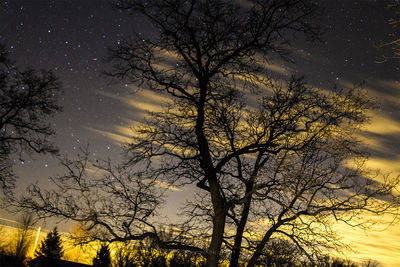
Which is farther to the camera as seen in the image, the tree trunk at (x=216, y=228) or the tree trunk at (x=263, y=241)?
the tree trunk at (x=263, y=241)

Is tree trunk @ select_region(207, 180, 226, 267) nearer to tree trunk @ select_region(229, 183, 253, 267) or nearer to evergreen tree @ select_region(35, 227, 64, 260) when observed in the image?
tree trunk @ select_region(229, 183, 253, 267)

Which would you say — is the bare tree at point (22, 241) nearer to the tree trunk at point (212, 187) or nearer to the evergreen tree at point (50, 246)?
the evergreen tree at point (50, 246)

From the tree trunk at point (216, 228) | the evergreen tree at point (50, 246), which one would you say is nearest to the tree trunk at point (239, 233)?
the tree trunk at point (216, 228)

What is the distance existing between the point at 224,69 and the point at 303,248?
580 cm

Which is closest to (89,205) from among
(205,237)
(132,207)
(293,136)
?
(132,207)

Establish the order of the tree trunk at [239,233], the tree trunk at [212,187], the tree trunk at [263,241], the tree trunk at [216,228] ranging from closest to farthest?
the tree trunk at [216,228] < the tree trunk at [212,187] < the tree trunk at [263,241] < the tree trunk at [239,233]

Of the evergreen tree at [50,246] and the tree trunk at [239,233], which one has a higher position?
the tree trunk at [239,233]

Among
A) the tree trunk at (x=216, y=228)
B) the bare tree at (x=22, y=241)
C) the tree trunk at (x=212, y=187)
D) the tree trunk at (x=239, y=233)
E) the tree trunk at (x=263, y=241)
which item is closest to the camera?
the tree trunk at (x=216, y=228)

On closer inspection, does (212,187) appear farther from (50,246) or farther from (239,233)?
(50,246)

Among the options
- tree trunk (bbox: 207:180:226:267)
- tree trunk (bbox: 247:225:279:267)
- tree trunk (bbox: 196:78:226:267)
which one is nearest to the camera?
tree trunk (bbox: 207:180:226:267)

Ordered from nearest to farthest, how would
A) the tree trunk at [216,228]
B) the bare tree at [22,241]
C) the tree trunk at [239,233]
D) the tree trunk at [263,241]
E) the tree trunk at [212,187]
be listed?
the tree trunk at [216,228] < the tree trunk at [212,187] < the tree trunk at [263,241] < the tree trunk at [239,233] < the bare tree at [22,241]

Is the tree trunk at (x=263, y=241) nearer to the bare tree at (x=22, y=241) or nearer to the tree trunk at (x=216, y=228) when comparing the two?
the tree trunk at (x=216, y=228)

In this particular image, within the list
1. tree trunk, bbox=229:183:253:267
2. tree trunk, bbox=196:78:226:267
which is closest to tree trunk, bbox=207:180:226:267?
tree trunk, bbox=196:78:226:267

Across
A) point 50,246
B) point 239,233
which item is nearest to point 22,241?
point 50,246
